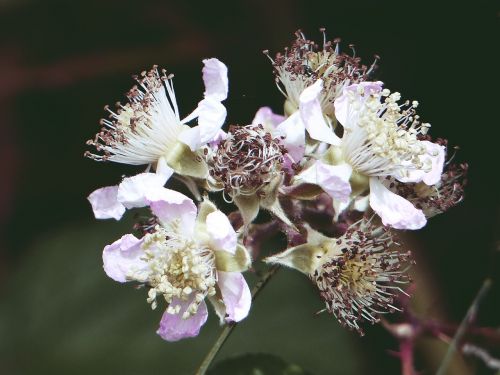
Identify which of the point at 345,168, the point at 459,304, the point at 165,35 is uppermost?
the point at 345,168

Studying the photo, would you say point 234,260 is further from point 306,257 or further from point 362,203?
point 362,203

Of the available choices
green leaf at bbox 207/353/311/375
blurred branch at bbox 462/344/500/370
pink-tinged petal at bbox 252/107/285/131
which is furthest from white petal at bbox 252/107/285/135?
blurred branch at bbox 462/344/500/370

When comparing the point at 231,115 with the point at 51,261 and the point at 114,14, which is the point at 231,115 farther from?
the point at 114,14

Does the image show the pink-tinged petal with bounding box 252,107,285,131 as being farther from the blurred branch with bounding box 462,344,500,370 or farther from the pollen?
the blurred branch with bounding box 462,344,500,370

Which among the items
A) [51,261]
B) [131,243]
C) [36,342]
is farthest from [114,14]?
[131,243]

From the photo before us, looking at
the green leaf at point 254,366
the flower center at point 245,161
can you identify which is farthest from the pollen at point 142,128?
the green leaf at point 254,366

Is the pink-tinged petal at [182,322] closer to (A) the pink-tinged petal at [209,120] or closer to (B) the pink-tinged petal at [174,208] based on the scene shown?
(B) the pink-tinged petal at [174,208]
